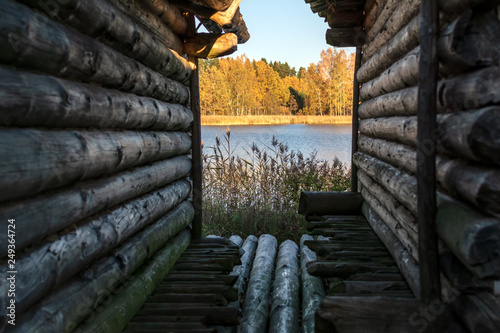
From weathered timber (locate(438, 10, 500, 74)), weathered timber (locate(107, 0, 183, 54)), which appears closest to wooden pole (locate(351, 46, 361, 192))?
weathered timber (locate(107, 0, 183, 54))

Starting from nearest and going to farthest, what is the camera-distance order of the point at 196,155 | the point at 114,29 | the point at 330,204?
the point at 114,29 < the point at 196,155 < the point at 330,204

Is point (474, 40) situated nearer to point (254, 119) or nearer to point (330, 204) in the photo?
point (330, 204)

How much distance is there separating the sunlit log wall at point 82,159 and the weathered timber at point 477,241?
6.93ft

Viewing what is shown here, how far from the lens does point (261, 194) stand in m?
7.38

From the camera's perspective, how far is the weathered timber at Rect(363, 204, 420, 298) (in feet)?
9.48

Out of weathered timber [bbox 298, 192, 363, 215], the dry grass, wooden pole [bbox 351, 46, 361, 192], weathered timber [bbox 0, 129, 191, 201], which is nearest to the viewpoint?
weathered timber [bbox 0, 129, 191, 201]

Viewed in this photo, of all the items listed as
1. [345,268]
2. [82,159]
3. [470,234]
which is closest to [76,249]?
[82,159]

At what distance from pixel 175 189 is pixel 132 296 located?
61.7 inches

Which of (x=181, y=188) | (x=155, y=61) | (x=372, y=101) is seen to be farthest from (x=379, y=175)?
(x=155, y=61)

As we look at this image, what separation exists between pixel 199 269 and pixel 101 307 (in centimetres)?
161

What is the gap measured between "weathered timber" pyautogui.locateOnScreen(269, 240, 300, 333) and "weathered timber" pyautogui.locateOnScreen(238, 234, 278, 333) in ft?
0.25

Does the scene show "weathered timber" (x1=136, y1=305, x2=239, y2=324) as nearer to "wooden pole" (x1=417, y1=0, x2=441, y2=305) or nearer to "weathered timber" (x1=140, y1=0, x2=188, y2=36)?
"wooden pole" (x1=417, y1=0, x2=441, y2=305)

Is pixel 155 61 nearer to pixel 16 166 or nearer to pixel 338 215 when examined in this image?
pixel 16 166

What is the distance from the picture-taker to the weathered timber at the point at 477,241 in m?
1.79
